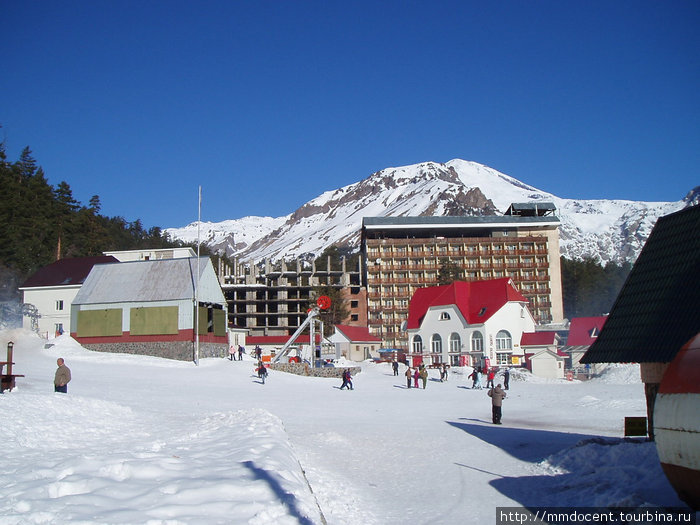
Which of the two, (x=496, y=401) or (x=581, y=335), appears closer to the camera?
(x=496, y=401)

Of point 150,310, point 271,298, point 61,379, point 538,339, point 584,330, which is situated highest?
point 271,298

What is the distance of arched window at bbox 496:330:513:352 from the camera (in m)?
77.6

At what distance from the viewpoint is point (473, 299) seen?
83062 millimetres

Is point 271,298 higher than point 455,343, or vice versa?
point 271,298

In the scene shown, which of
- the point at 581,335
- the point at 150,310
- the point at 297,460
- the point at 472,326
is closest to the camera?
the point at 297,460

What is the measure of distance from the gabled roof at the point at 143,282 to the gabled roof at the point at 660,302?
43.4 metres

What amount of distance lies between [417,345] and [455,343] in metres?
6.13

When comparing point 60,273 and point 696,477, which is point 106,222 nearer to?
point 60,273

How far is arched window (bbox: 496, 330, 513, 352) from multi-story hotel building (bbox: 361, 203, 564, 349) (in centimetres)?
4061

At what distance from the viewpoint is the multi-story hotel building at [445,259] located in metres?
120

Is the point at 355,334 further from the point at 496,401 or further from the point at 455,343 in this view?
the point at 496,401

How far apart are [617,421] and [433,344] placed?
5588cm

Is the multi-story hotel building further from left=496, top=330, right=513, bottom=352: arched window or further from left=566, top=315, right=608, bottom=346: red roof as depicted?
left=566, top=315, right=608, bottom=346: red roof

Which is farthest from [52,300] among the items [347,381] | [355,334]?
[347,381]
